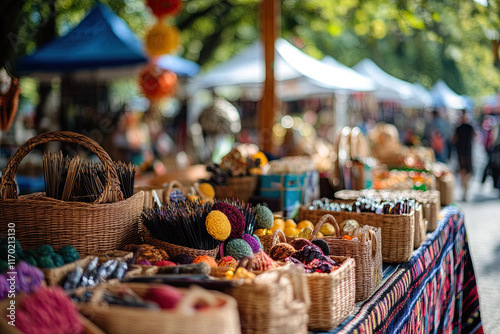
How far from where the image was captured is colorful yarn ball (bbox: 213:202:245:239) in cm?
195

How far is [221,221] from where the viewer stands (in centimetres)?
187

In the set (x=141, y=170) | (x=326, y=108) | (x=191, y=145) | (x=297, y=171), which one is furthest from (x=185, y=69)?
(x=326, y=108)

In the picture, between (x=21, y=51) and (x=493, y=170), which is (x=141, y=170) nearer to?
(x=21, y=51)

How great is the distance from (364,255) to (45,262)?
1.15 metres

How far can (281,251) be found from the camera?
6.11 feet

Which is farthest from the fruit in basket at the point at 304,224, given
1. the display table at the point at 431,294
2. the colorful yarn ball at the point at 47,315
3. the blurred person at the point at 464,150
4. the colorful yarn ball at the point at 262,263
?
the blurred person at the point at 464,150

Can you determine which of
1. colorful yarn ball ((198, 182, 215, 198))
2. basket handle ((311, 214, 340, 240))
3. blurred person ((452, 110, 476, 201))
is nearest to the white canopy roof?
blurred person ((452, 110, 476, 201))

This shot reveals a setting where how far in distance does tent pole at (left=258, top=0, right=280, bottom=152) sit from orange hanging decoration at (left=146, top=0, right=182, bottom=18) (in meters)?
1.03

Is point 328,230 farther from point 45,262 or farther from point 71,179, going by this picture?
point 45,262

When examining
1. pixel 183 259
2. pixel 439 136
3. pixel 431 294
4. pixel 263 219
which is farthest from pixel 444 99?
pixel 183 259

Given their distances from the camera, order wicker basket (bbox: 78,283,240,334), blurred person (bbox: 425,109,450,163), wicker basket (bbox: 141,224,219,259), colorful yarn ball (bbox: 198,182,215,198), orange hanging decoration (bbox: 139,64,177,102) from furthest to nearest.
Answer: blurred person (bbox: 425,109,450,163) < orange hanging decoration (bbox: 139,64,177,102) < colorful yarn ball (bbox: 198,182,215,198) < wicker basket (bbox: 141,224,219,259) < wicker basket (bbox: 78,283,240,334)

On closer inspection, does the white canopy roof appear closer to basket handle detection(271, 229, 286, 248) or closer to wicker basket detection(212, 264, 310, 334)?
basket handle detection(271, 229, 286, 248)

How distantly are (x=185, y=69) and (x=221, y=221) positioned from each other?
5.66 m

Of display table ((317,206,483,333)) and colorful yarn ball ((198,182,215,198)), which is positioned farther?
colorful yarn ball ((198,182,215,198))
